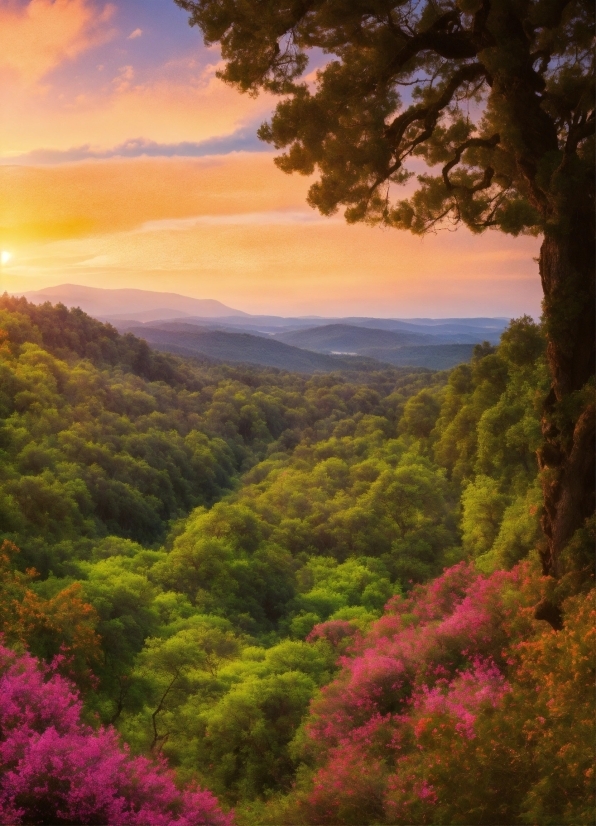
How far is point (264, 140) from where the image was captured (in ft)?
34.5

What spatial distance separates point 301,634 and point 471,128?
18.1 m

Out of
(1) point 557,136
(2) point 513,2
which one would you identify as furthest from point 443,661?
(2) point 513,2

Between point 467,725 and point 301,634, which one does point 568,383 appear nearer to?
point 467,725

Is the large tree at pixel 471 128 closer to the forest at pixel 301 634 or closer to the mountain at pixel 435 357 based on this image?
the forest at pixel 301 634

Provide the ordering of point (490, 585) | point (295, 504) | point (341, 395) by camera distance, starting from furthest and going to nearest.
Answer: point (341, 395) → point (295, 504) → point (490, 585)

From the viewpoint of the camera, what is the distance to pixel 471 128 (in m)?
11.0

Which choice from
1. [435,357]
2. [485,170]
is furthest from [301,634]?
[435,357]

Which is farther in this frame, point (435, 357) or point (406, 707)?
point (435, 357)

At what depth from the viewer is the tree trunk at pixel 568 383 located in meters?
8.91

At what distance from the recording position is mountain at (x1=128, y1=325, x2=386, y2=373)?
15812 cm

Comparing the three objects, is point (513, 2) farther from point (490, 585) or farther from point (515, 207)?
point (490, 585)

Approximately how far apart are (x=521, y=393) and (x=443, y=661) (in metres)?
14.1

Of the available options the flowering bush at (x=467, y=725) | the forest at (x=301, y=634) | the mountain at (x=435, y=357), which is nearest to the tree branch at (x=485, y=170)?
the forest at (x=301, y=634)

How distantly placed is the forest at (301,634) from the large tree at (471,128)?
2.01 m
